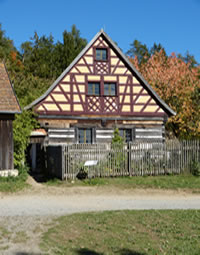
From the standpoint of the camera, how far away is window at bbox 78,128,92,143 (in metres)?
23.2

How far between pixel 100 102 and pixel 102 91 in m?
0.76

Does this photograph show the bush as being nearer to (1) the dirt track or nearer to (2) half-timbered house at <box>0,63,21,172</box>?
(1) the dirt track

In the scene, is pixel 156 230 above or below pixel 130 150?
below

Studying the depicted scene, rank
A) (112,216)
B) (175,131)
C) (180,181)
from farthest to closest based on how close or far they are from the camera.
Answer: (175,131), (180,181), (112,216)

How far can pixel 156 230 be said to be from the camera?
852 centimetres

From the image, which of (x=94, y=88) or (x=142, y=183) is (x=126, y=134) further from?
(x=142, y=183)

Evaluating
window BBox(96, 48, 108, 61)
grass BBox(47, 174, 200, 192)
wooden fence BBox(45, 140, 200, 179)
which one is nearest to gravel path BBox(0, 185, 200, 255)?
grass BBox(47, 174, 200, 192)

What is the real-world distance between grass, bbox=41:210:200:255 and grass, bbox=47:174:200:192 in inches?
214

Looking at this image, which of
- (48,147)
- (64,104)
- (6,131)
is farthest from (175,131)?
(6,131)

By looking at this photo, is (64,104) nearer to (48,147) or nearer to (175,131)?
(48,147)

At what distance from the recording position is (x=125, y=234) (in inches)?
321

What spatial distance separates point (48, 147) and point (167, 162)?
22.4 ft

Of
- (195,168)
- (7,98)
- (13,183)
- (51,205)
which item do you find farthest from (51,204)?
(195,168)

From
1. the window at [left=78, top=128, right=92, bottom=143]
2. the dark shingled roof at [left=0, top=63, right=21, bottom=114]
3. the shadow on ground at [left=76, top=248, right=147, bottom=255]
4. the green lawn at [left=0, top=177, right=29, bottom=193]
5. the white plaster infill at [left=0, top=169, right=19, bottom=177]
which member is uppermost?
the dark shingled roof at [left=0, top=63, right=21, bottom=114]
